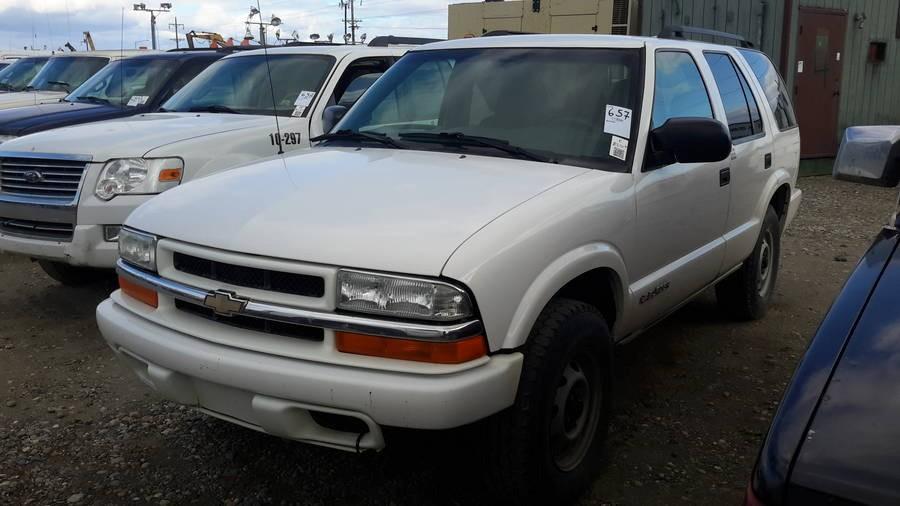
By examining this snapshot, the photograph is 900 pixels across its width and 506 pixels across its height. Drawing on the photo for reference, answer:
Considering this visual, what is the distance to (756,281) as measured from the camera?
16.5 feet

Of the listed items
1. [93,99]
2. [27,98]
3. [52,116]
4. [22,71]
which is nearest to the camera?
[52,116]

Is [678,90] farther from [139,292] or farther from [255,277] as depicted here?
[139,292]

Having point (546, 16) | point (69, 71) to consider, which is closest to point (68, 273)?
point (69, 71)

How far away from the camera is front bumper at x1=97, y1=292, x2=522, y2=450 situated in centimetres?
227

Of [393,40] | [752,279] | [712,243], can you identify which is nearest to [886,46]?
[393,40]

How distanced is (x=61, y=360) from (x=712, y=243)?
363 centimetres

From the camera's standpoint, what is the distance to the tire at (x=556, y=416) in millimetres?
2520

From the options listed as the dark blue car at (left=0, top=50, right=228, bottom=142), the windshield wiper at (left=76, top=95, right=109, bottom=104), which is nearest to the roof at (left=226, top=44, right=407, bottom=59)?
the dark blue car at (left=0, top=50, right=228, bottom=142)

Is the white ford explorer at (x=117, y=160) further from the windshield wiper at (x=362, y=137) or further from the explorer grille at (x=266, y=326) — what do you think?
the explorer grille at (x=266, y=326)

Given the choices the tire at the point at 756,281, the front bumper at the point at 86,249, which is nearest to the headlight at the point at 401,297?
the front bumper at the point at 86,249

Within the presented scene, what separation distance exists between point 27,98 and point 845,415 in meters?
10.1

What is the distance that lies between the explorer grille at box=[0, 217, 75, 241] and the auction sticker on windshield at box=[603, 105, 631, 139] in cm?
328

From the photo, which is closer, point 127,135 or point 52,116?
point 127,135

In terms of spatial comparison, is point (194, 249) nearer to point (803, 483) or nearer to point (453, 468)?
point (453, 468)
